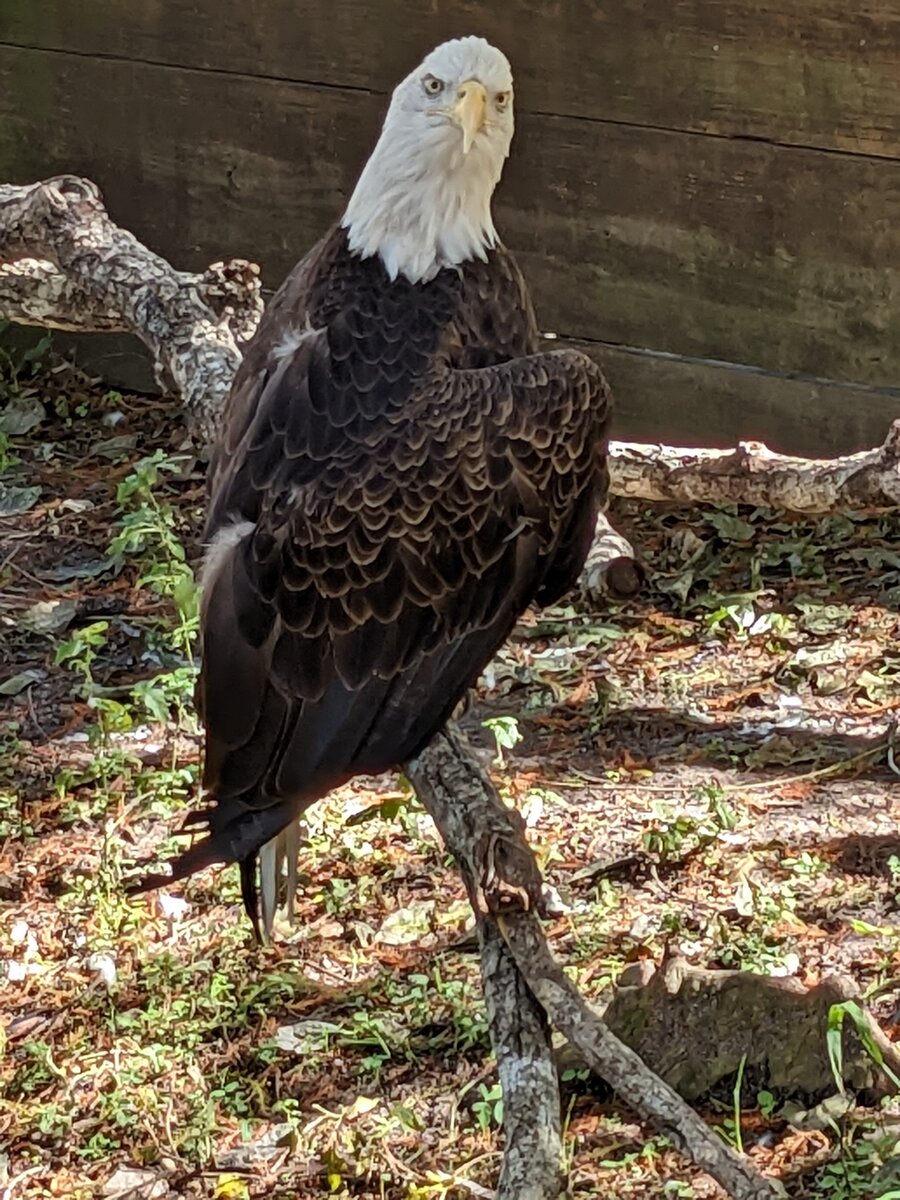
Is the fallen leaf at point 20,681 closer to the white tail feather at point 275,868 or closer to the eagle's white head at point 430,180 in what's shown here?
the white tail feather at point 275,868

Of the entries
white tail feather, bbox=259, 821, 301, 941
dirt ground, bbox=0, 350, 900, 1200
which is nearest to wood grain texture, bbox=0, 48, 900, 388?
dirt ground, bbox=0, 350, 900, 1200

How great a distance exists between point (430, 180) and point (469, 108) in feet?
0.64

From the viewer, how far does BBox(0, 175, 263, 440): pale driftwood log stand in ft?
11.4

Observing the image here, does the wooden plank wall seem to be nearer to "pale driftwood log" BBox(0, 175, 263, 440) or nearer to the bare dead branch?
the bare dead branch

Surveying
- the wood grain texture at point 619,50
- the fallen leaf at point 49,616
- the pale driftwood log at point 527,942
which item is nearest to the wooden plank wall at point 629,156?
the wood grain texture at point 619,50

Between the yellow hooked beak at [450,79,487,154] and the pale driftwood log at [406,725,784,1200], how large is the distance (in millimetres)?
1078

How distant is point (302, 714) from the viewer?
2.83 m

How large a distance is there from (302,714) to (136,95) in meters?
3.57

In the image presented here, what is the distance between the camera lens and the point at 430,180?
10.0 feet

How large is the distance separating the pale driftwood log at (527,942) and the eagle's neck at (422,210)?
888 mm

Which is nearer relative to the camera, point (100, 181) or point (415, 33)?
point (415, 33)

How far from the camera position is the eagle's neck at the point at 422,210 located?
3062 millimetres

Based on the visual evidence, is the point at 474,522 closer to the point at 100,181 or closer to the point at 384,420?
the point at 384,420

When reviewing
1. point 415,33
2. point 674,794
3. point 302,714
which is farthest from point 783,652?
point 415,33
